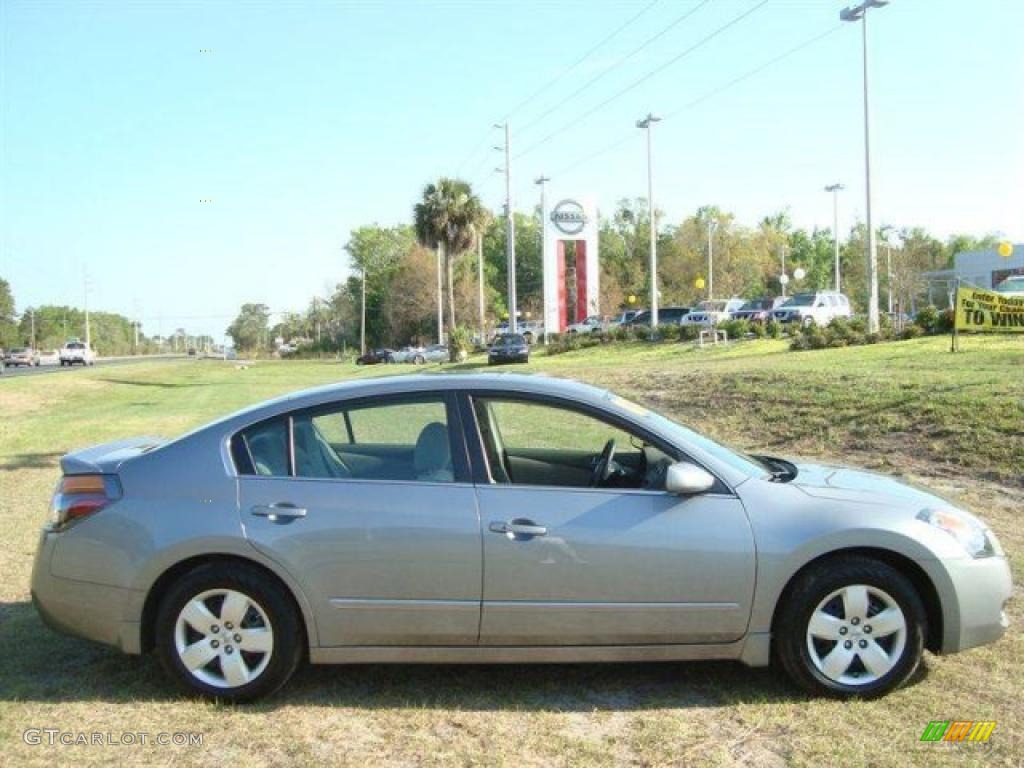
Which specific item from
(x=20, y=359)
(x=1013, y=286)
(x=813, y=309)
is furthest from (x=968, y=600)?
(x=20, y=359)

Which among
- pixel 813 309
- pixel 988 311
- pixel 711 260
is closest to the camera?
pixel 988 311

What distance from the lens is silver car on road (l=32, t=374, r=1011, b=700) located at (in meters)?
4.10

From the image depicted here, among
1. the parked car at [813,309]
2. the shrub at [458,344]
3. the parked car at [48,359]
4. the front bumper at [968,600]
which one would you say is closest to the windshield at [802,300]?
the parked car at [813,309]

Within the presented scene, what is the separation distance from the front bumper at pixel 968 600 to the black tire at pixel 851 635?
4.7 inches

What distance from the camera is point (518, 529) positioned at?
4.11 m

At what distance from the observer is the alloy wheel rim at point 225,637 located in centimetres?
415

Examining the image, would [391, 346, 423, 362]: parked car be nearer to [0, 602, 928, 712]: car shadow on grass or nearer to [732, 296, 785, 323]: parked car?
[732, 296, 785, 323]: parked car

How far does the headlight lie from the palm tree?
54387mm

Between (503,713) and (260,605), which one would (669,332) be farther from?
(260,605)

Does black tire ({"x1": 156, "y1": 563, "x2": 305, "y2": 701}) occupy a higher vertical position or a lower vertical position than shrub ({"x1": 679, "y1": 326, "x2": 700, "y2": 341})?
lower

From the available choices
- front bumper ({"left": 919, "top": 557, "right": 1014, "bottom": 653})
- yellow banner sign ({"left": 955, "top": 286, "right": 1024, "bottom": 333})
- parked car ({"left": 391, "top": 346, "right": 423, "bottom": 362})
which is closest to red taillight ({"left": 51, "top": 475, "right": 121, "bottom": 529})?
front bumper ({"left": 919, "top": 557, "right": 1014, "bottom": 653})

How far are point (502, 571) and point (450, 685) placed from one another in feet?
2.42

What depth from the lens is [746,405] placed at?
14414mm

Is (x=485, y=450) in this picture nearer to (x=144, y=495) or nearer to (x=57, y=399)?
(x=144, y=495)
